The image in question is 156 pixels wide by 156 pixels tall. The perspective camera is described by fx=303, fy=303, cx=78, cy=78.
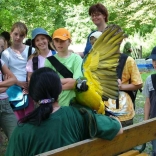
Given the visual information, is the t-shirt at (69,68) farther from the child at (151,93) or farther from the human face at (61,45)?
the child at (151,93)

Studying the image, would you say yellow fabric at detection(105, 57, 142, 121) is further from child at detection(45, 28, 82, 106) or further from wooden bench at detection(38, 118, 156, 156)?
wooden bench at detection(38, 118, 156, 156)

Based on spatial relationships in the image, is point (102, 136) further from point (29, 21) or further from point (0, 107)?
point (29, 21)

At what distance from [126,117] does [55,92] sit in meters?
1.58

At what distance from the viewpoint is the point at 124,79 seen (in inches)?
127

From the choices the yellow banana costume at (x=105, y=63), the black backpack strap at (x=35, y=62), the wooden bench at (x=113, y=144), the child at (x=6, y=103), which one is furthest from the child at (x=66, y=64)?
the wooden bench at (x=113, y=144)

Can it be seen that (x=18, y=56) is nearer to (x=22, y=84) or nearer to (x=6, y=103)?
(x=22, y=84)

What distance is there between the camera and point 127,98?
3234 mm

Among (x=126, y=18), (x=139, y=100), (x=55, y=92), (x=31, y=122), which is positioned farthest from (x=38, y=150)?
(x=126, y=18)

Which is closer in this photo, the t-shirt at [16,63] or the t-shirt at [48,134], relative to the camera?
the t-shirt at [48,134]

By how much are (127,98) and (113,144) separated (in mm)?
1264

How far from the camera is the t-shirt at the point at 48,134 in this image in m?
1.72

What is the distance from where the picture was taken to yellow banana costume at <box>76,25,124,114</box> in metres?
2.71

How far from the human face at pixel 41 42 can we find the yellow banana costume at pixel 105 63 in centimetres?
89

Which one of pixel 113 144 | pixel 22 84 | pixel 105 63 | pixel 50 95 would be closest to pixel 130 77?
pixel 105 63
